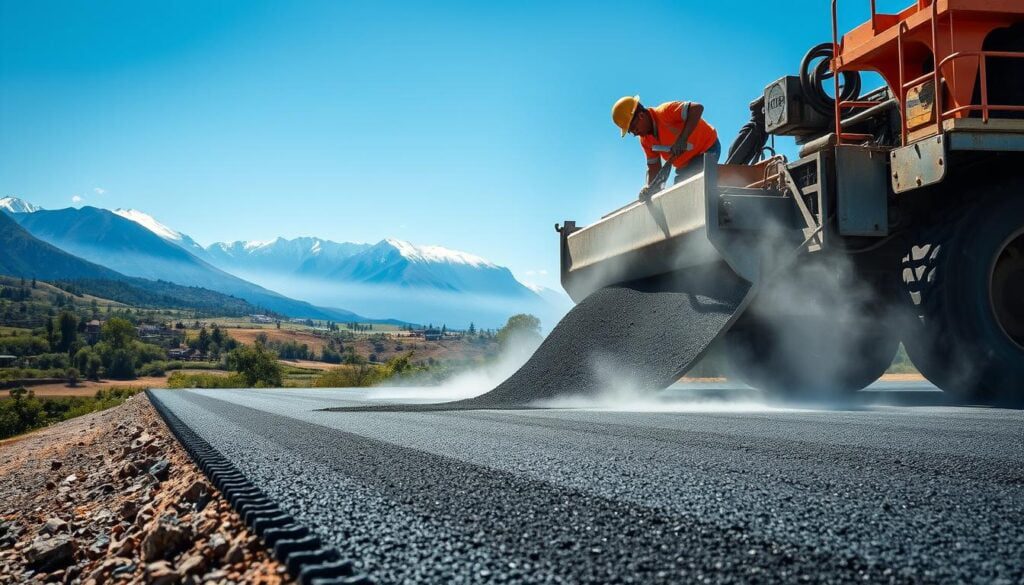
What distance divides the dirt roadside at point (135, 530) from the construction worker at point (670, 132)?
5.46 meters

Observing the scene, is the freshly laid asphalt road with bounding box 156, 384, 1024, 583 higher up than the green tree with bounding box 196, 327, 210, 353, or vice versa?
the green tree with bounding box 196, 327, 210, 353

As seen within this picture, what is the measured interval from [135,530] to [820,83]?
7.00 meters

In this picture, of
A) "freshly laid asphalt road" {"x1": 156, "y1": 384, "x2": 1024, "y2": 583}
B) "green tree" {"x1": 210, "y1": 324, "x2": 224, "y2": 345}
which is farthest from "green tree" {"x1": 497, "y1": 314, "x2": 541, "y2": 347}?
"green tree" {"x1": 210, "y1": 324, "x2": 224, "y2": 345}

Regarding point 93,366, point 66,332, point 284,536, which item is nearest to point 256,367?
point 284,536

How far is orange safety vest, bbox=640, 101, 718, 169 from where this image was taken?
26.7ft

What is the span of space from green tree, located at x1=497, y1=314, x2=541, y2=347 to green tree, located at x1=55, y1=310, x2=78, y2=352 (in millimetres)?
102596

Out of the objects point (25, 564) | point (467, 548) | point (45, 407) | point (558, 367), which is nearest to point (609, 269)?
point (558, 367)

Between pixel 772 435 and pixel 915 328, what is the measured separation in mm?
3336

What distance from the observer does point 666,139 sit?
322 inches

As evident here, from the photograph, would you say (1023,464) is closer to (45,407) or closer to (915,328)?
(915,328)

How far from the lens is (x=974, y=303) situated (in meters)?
5.59

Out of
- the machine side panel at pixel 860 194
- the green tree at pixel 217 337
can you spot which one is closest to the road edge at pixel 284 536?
the machine side panel at pixel 860 194

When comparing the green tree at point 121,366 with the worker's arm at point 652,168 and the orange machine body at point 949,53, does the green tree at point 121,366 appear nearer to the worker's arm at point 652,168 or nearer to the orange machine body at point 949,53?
the worker's arm at point 652,168

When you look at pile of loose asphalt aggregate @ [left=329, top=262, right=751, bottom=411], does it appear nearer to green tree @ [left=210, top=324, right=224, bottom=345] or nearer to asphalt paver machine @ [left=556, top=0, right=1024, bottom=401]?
asphalt paver machine @ [left=556, top=0, right=1024, bottom=401]
